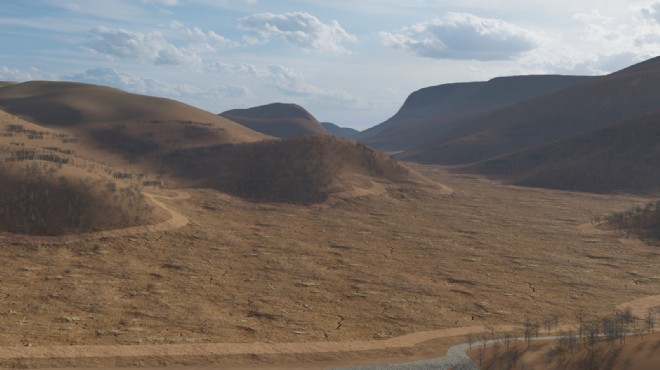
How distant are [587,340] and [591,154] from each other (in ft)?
191

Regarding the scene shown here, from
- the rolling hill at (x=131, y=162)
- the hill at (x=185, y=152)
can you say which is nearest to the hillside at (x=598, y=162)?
the rolling hill at (x=131, y=162)

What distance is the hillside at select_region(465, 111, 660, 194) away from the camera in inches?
2218

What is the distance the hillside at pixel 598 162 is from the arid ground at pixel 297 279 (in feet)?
91.8

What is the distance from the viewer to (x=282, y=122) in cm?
13288

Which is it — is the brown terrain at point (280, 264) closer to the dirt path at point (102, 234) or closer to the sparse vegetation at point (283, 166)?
the dirt path at point (102, 234)

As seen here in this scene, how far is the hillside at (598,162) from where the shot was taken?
56.3 m

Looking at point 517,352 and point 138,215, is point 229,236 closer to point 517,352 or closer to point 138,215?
point 138,215

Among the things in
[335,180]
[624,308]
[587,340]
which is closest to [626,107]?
[335,180]

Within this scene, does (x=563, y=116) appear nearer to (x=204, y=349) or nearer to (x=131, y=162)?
(x=131, y=162)

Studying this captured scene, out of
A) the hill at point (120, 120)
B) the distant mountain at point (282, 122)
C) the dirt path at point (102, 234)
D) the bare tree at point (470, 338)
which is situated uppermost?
the distant mountain at point (282, 122)

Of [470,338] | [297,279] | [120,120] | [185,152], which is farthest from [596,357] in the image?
[120,120]

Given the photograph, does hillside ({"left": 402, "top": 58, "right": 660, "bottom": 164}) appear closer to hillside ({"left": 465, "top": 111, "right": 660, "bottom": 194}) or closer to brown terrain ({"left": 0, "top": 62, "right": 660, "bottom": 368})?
hillside ({"left": 465, "top": 111, "right": 660, "bottom": 194})

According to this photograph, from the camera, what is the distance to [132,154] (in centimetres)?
5191

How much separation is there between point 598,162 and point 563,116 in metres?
39.4
